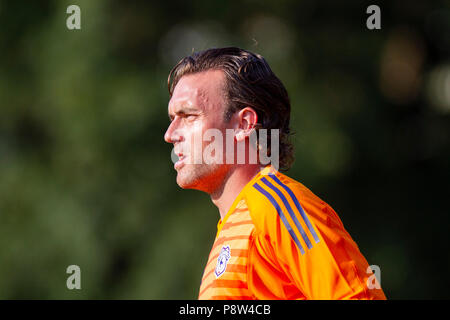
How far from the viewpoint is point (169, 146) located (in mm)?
11758

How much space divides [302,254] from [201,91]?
1196mm

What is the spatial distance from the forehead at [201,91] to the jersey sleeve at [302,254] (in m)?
0.70

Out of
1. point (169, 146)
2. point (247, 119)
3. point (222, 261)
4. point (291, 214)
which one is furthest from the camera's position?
point (169, 146)

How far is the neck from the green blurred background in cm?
679

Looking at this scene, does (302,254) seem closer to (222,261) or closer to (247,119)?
(222,261)

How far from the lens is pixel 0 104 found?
12.7m

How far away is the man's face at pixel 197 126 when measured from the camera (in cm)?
398

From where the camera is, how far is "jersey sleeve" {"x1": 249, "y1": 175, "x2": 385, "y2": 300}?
11.0 feet

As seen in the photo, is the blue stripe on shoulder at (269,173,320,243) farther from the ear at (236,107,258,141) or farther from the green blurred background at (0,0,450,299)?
the green blurred background at (0,0,450,299)

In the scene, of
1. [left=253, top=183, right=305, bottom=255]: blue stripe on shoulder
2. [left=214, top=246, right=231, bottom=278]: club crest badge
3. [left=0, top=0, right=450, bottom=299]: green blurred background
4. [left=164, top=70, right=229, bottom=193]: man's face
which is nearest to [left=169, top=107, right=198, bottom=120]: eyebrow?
[left=164, top=70, right=229, bottom=193]: man's face

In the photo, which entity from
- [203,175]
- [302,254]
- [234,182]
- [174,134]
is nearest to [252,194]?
[234,182]

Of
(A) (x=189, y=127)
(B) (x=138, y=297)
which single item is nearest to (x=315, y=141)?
(B) (x=138, y=297)

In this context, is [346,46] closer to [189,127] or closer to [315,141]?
[315,141]

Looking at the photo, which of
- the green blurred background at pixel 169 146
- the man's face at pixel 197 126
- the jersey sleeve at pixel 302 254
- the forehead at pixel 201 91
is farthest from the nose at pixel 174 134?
the green blurred background at pixel 169 146
